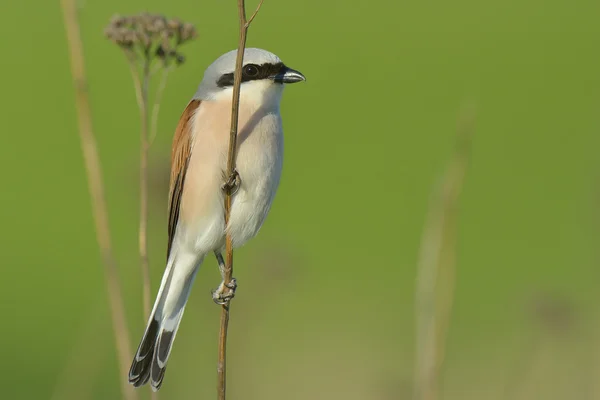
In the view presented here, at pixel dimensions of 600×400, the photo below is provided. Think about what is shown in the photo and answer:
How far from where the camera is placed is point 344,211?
872 centimetres

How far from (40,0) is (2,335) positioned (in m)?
7.04

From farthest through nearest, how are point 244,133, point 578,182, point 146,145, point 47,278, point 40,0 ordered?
point 40,0 < point 578,182 < point 47,278 < point 244,133 < point 146,145

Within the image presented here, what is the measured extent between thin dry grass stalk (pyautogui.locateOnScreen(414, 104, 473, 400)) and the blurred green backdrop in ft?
2.18

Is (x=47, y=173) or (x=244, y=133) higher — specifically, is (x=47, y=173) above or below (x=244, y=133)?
below

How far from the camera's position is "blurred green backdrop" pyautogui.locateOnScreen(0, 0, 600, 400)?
14.3 ft

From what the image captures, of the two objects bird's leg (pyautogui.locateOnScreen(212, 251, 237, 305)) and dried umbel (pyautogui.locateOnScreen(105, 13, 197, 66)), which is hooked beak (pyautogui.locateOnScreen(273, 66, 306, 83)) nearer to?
dried umbel (pyautogui.locateOnScreen(105, 13, 197, 66))

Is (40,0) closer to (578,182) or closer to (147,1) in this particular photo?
(147,1)

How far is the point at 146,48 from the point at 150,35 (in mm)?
41

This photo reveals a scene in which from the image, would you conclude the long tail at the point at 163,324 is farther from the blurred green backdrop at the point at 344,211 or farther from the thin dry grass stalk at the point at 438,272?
the thin dry grass stalk at the point at 438,272

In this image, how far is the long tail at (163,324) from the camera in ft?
11.1

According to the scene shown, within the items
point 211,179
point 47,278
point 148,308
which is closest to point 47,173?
point 47,278

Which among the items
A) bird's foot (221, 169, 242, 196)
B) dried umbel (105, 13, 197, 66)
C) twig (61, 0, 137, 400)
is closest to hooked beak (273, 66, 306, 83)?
bird's foot (221, 169, 242, 196)

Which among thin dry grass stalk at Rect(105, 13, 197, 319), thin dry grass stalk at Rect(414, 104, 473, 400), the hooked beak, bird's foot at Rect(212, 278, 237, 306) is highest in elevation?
thin dry grass stalk at Rect(105, 13, 197, 319)

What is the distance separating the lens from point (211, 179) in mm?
3363
